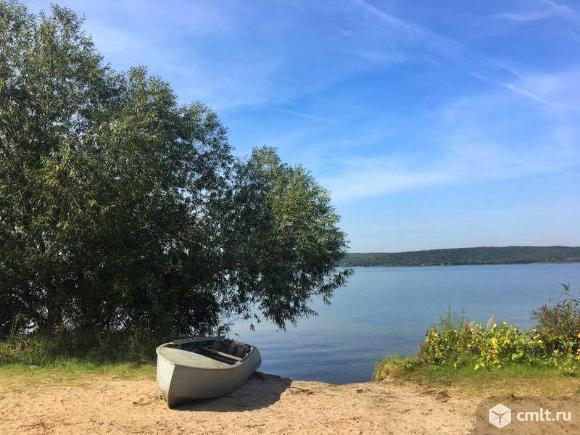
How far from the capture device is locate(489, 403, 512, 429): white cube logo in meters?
7.75

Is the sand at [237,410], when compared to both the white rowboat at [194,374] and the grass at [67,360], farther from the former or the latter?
the grass at [67,360]

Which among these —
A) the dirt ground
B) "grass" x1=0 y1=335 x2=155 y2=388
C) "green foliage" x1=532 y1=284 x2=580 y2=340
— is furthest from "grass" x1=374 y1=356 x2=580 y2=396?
"grass" x1=0 y1=335 x2=155 y2=388

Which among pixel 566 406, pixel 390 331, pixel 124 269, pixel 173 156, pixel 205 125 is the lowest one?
pixel 390 331

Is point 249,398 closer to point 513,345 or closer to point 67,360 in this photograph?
point 67,360

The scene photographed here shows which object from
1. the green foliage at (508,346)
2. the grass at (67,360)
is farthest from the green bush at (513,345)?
the grass at (67,360)

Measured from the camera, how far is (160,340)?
13562 mm

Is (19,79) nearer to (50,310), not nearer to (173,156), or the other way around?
(173,156)

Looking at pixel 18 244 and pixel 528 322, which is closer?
pixel 18 244

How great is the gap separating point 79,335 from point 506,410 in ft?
33.5

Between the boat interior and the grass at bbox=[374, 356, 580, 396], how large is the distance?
3342 mm

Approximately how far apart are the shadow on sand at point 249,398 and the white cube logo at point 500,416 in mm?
3712

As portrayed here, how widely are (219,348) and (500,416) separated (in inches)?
260

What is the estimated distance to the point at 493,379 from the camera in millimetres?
9805

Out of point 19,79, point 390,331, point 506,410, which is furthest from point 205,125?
point 390,331
